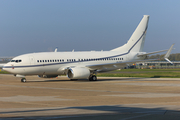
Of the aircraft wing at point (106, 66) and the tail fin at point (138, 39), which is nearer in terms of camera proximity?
the aircraft wing at point (106, 66)

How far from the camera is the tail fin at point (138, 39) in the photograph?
4459 cm

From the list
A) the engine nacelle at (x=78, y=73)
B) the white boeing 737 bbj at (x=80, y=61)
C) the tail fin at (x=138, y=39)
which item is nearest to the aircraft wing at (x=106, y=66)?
the white boeing 737 bbj at (x=80, y=61)

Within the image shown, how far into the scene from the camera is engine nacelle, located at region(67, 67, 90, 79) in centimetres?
3731

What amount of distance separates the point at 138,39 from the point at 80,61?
11.2 meters

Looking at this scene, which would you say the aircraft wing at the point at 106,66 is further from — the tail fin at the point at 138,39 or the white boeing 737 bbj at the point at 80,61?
the tail fin at the point at 138,39

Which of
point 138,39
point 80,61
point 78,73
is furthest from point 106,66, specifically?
point 138,39

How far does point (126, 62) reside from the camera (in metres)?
41.2

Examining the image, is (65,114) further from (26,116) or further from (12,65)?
(12,65)

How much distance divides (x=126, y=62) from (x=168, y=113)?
2980 centimetres

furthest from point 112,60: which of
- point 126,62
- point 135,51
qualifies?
point 135,51

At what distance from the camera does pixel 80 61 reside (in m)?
40.1

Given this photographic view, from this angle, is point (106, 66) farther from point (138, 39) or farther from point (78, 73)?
point (138, 39)

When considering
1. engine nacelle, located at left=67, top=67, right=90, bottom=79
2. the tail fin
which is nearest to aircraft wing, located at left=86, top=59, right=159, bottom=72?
engine nacelle, located at left=67, top=67, right=90, bottom=79

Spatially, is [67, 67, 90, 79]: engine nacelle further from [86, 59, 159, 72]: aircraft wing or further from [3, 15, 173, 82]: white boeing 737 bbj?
[86, 59, 159, 72]: aircraft wing
